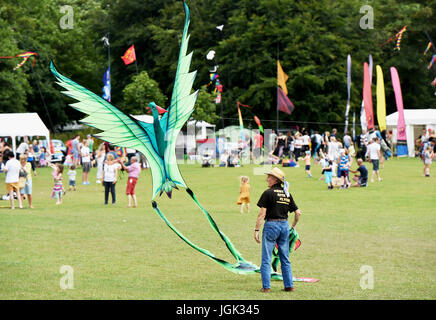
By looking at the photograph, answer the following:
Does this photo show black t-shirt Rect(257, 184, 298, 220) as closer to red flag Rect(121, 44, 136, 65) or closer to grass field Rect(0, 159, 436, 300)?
grass field Rect(0, 159, 436, 300)

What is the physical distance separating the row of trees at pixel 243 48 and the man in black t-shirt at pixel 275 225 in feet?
111

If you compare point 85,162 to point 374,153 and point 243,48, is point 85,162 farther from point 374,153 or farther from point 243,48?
point 243,48

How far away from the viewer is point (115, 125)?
10.1 meters

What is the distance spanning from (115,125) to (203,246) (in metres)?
4.91

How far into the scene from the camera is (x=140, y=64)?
6031 centimetres

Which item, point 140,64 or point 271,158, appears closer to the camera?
point 271,158

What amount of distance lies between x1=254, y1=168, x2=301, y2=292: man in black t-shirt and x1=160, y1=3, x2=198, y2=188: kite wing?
147 cm

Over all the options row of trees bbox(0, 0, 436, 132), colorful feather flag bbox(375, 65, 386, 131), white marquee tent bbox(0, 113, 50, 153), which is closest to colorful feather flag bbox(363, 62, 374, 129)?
colorful feather flag bbox(375, 65, 386, 131)

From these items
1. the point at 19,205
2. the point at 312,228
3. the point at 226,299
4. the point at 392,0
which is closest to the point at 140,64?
the point at 392,0

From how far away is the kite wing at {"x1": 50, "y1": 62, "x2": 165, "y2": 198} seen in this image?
9.65 metres

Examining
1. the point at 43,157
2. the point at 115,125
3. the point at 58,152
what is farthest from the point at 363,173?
the point at 58,152

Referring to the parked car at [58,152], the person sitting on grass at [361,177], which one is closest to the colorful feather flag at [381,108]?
the person sitting on grass at [361,177]

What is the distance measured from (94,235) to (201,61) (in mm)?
37645
